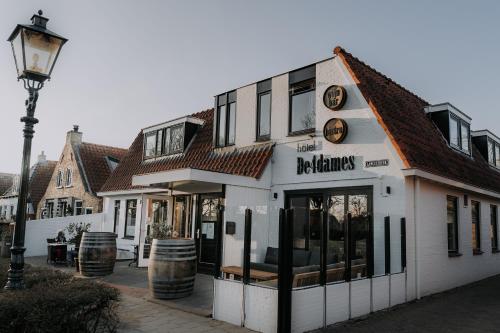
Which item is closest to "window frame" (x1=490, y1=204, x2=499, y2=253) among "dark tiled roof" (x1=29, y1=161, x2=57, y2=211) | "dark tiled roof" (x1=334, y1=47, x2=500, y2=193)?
"dark tiled roof" (x1=334, y1=47, x2=500, y2=193)

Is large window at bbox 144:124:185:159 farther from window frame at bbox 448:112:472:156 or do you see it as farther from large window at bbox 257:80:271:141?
window frame at bbox 448:112:472:156

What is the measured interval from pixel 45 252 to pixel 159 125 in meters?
9.03

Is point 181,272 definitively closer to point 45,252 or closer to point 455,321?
point 455,321

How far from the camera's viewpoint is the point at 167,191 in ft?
44.4

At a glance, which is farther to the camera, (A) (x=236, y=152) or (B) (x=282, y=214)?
(A) (x=236, y=152)

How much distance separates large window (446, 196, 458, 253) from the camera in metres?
11.0

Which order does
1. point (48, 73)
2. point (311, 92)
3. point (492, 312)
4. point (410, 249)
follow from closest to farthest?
1. point (48, 73)
2. point (492, 312)
3. point (410, 249)
4. point (311, 92)

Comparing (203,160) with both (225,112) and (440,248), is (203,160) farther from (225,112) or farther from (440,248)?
(440,248)

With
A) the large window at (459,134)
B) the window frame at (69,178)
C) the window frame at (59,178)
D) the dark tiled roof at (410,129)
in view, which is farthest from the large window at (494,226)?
the window frame at (59,178)

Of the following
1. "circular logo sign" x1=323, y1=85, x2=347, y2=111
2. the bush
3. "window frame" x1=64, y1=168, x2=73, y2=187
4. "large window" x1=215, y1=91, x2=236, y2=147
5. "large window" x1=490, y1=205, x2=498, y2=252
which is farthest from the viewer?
"window frame" x1=64, y1=168, x2=73, y2=187

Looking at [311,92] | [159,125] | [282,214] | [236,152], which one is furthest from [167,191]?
[282,214]

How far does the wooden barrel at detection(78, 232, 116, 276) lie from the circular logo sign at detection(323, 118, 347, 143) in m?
6.94

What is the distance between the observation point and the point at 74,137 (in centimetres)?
2555

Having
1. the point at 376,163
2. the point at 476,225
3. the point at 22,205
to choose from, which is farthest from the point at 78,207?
the point at 476,225
